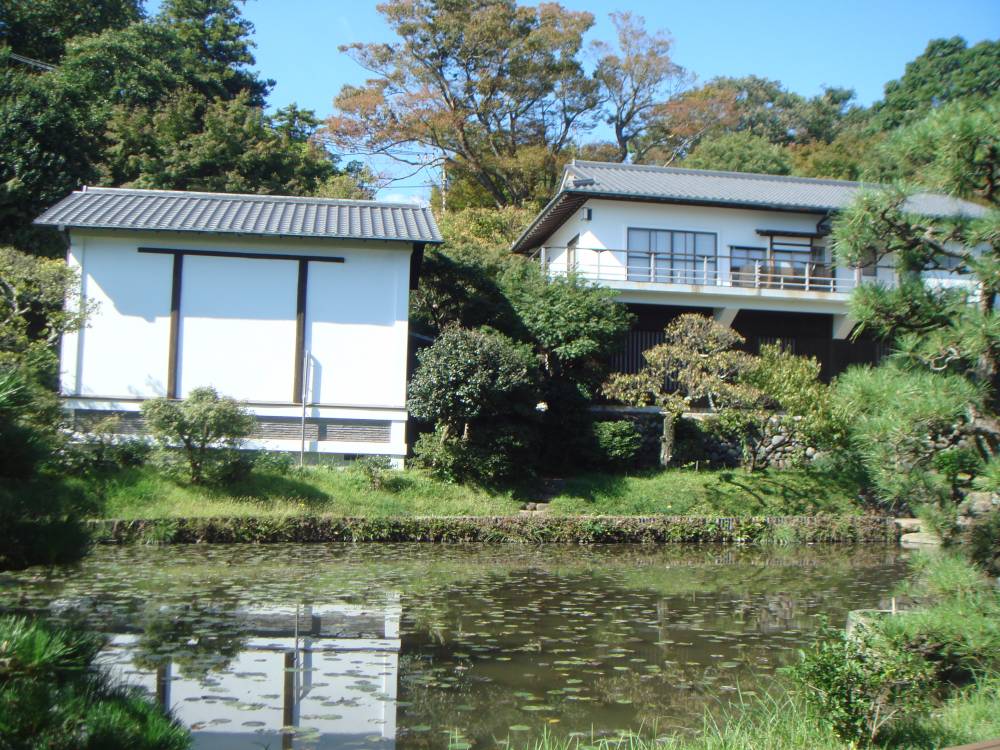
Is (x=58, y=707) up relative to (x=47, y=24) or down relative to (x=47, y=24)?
down

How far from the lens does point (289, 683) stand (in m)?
6.70

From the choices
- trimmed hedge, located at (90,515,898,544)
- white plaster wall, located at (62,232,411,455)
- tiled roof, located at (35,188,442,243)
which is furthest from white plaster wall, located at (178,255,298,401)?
trimmed hedge, located at (90,515,898,544)

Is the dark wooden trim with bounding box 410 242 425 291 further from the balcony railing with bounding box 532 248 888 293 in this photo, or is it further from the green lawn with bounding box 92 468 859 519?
the green lawn with bounding box 92 468 859 519

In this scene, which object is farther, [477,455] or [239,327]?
[239,327]

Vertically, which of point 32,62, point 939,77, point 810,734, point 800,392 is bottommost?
point 810,734

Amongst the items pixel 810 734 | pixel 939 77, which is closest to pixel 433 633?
pixel 810 734

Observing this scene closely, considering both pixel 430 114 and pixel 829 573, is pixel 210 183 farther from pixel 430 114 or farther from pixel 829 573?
pixel 829 573

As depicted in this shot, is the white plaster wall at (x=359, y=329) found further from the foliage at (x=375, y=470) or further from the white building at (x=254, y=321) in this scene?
the foliage at (x=375, y=470)

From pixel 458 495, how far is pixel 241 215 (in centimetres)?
765

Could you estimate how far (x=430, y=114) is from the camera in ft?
105

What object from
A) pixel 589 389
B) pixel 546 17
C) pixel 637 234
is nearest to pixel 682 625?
pixel 589 389

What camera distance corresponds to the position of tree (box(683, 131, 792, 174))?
112 ft

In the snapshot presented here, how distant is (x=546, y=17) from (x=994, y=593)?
31.3m

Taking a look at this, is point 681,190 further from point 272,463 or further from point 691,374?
point 272,463
